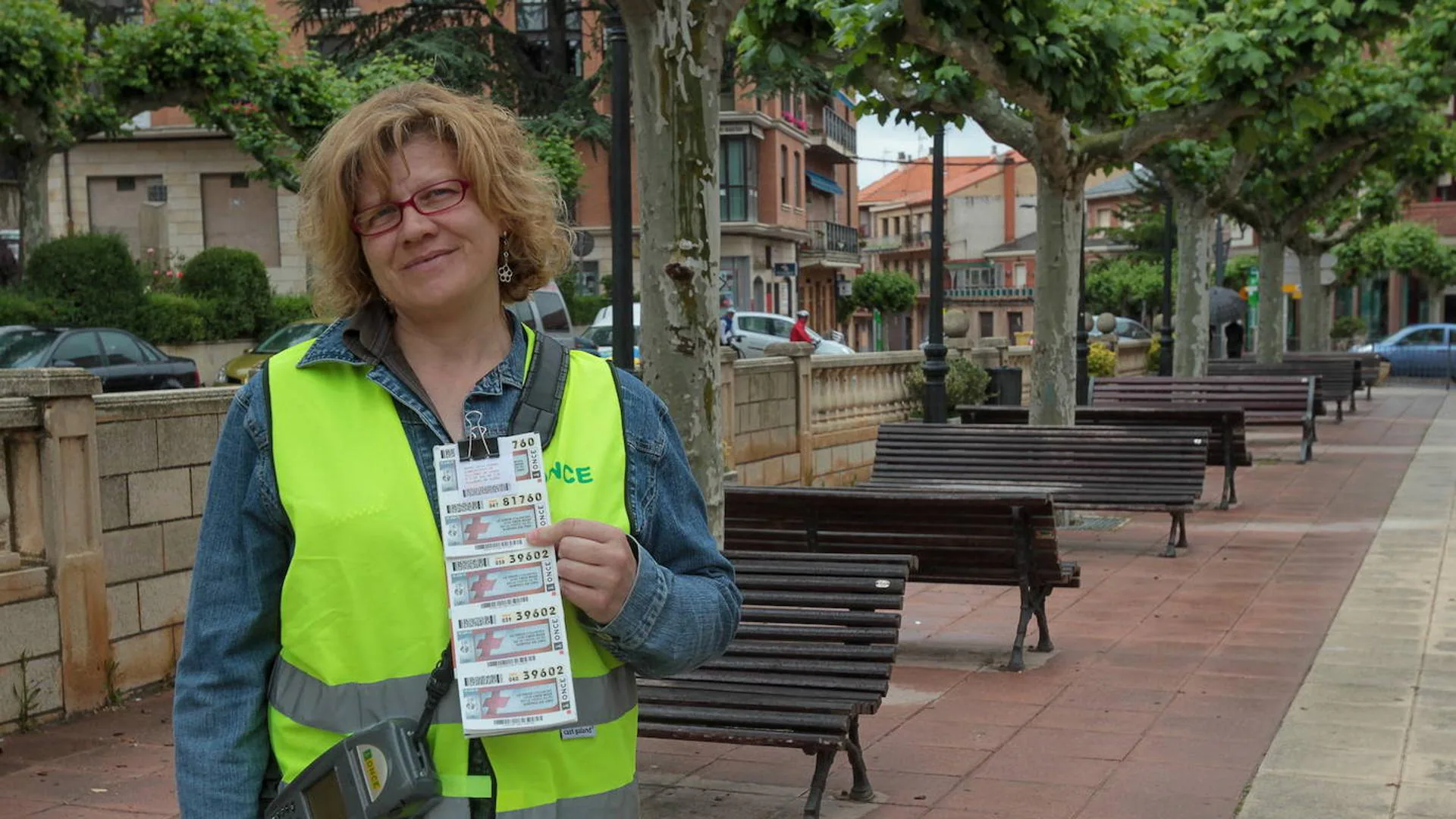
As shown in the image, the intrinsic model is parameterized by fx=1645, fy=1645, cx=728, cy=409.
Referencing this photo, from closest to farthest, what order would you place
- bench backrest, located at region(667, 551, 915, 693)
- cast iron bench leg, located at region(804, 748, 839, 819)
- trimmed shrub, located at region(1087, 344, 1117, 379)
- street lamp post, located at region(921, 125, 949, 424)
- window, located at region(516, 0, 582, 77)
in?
cast iron bench leg, located at region(804, 748, 839, 819)
bench backrest, located at region(667, 551, 915, 693)
street lamp post, located at region(921, 125, 949, 424)
trimmed shrub, located at region(1087, 344, 1117, 379)
window, located at region(516, 0, 582, 77)

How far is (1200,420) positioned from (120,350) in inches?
460

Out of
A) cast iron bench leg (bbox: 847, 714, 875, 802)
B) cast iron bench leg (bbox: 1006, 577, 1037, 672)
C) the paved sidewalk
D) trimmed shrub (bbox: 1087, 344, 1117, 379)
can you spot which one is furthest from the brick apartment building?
cast iron bench leg (bbox: 847, 714, 875, 802)

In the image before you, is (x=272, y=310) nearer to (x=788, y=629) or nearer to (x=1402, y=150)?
(x=1402, y=150)

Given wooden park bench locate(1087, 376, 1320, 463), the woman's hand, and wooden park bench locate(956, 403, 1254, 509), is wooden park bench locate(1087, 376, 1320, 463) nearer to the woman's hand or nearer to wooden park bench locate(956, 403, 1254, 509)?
wooden park bench locate(956, 403, 1254, 509)

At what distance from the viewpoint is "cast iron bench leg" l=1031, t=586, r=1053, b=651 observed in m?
7.68

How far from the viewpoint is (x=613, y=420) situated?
2.24 metres

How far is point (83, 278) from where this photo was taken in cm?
2238

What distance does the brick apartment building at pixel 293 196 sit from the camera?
43938 millimetres

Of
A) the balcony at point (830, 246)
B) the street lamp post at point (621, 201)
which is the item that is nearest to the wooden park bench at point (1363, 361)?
the street lamp post at point (621, 201)

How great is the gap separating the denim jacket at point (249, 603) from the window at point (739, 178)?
50.5 metres

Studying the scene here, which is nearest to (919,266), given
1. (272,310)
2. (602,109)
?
(602,109)

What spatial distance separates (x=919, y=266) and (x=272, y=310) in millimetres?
87503

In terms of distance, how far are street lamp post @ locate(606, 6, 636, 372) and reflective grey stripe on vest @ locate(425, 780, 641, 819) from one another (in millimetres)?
7118

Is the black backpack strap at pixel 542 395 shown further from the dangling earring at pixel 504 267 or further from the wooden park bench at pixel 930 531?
the wooden park bench at pixel 930 531
